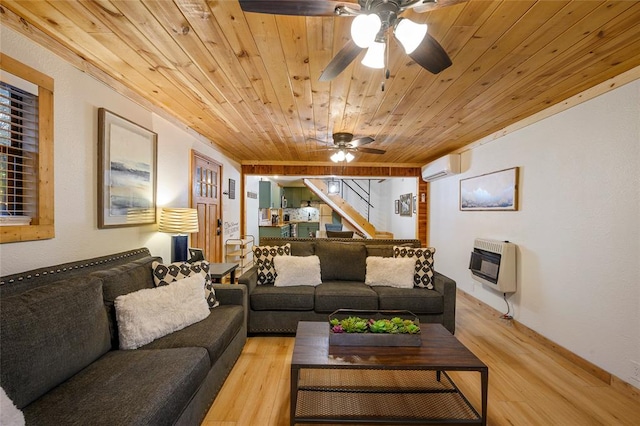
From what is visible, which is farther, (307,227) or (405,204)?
(307,227)

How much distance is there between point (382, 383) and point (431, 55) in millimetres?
2214

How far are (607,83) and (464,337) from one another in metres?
2.53

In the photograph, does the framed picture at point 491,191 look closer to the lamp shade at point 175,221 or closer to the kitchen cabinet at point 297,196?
the lamp shade at point 175,221

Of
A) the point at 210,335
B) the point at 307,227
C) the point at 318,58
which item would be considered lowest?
the point at 210,335

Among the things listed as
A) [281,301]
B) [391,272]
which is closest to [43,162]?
[281,301]

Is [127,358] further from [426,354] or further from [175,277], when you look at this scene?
[426,354]

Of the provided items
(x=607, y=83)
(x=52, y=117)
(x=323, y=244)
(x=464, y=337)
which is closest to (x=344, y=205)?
(x=323, y=244)

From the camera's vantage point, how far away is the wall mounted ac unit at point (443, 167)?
457cm

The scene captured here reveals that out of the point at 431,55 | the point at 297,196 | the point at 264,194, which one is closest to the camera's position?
the point at 431,55

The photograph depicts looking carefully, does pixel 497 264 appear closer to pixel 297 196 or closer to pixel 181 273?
pixel 181 273

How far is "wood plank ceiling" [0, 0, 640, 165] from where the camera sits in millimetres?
1508

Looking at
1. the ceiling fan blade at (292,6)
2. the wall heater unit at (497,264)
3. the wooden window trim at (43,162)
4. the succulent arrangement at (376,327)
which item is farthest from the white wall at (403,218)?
the wooden window trim at (43,162)

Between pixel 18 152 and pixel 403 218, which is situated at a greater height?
pixel 18 152

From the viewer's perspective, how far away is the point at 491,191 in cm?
373
